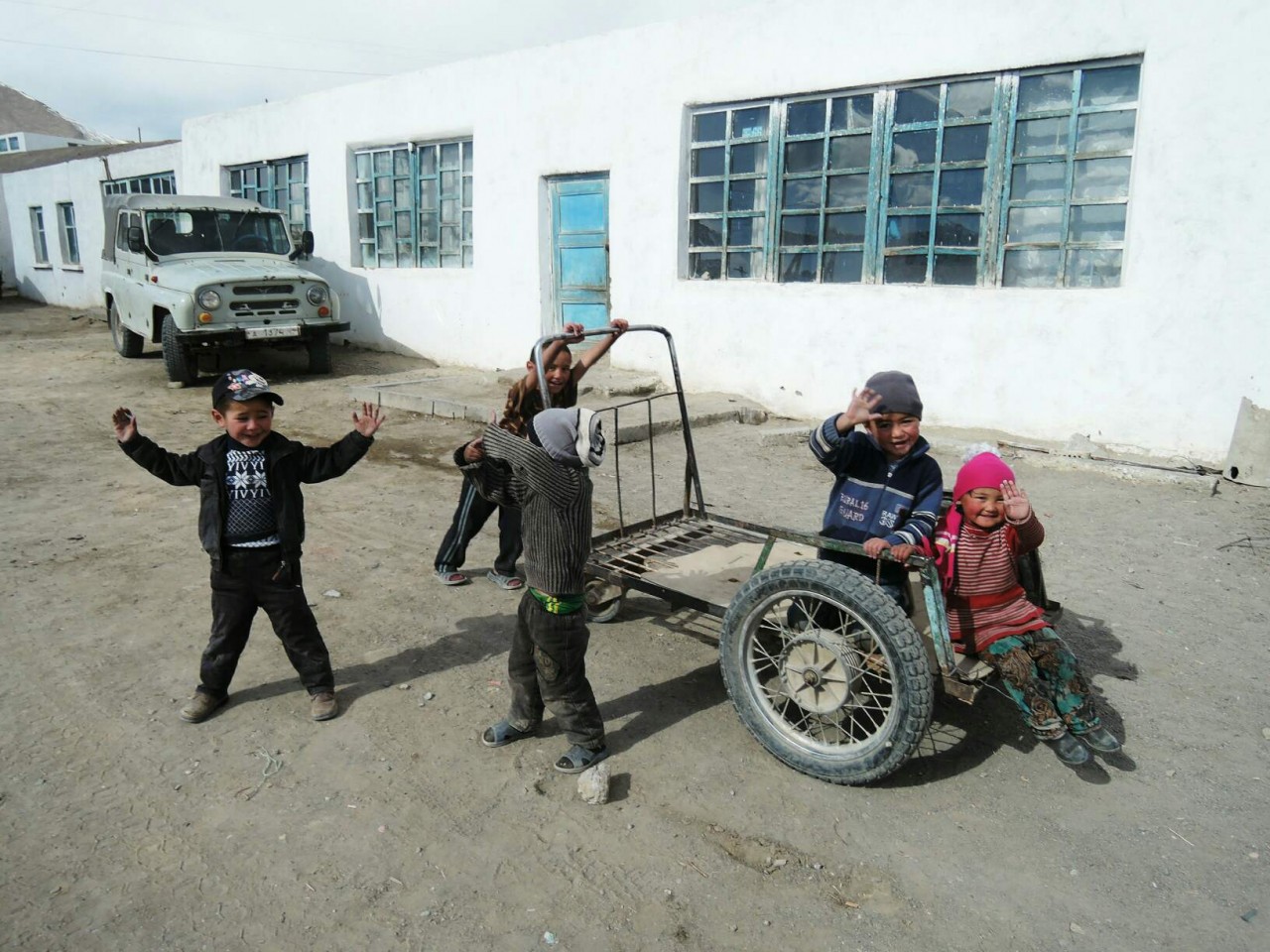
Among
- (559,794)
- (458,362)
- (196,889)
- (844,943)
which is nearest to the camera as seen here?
(844,943)

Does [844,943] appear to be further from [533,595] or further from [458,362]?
[458,362]

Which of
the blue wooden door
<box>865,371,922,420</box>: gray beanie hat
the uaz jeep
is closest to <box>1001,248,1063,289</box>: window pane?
the blue wooden door

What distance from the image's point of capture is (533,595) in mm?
2986

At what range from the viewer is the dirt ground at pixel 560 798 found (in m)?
2.36

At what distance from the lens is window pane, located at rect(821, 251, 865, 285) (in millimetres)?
8719

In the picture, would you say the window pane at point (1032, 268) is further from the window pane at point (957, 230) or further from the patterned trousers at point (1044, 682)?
the patterned trousers at point (1044, 682)

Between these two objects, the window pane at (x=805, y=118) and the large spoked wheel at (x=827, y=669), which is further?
the window pane at (x=805, y=118)

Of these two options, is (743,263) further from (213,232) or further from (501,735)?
(501,735)

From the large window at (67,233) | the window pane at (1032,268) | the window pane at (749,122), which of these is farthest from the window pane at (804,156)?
the large window at (67,233)

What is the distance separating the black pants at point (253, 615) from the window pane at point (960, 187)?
6832 millimetres

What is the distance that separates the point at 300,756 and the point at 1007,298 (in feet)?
22.3

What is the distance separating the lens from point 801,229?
9.05 meters

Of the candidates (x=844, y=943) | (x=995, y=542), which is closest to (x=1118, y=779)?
(x=995, y=542)

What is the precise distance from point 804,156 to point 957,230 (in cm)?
177
